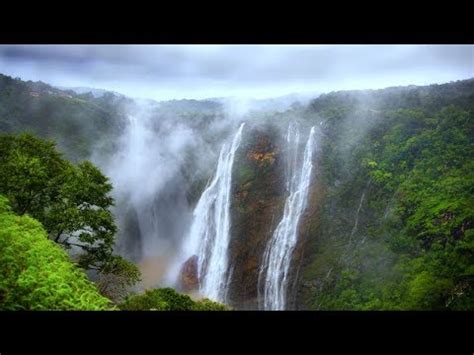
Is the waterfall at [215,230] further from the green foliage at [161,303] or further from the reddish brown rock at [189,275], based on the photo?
the green foliage at [161,303]

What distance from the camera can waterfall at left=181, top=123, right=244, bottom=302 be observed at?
1347cm

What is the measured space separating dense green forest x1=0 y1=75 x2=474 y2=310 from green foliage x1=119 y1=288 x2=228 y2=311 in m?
0.03

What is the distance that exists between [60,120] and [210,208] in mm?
6180

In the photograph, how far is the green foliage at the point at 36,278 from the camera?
9.96 ft

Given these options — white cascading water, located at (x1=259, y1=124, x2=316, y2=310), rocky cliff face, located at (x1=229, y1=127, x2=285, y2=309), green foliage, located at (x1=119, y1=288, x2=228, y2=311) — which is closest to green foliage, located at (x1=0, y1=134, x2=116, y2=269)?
green foliage, located at (x1=119, y1=288, x2=228, y2=311)

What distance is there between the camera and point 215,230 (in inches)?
580

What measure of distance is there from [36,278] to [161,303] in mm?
3140

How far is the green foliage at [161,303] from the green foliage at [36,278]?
1.79 metres

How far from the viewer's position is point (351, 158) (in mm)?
12422

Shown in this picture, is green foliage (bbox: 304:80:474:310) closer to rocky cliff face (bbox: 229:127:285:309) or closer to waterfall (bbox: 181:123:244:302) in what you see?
rocky cliff face (bbox: 229:127:285:309)

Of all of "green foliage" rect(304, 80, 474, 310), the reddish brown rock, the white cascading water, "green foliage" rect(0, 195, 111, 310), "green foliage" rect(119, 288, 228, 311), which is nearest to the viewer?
"green foliage" rect(0, 195, 111, 310)

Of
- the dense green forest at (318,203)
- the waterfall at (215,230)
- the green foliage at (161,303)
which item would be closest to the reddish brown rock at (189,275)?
the waterfall at (215,230)
